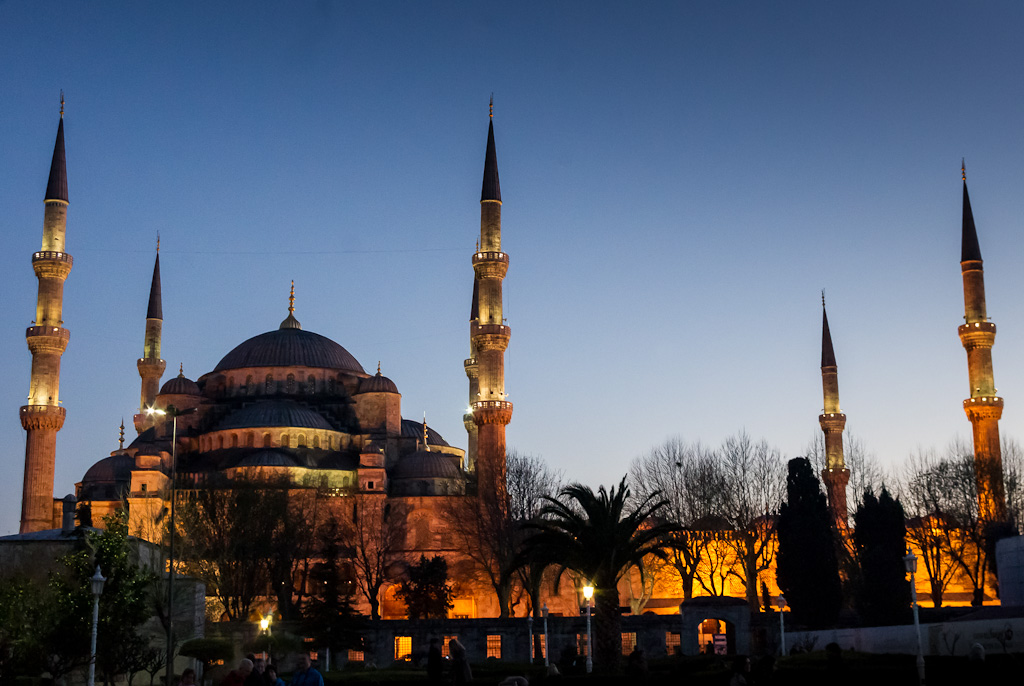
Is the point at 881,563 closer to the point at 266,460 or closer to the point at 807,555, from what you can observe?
the point at 807,555

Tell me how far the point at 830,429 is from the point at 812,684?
42480 mm

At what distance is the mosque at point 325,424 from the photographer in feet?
163

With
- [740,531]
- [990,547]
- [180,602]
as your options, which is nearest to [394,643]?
[180,602]

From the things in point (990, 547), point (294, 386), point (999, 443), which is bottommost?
point (990, 547)

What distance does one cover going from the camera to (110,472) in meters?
55.8

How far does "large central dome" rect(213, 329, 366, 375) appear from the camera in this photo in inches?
2492

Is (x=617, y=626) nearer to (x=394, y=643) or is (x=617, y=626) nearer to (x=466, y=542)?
(x=394, y=643)

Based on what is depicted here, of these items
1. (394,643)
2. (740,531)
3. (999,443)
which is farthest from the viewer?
(999,443)

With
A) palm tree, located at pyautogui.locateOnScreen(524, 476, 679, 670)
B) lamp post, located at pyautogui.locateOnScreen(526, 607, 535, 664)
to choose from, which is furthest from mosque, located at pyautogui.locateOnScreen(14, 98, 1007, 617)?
palm tree, located at pyautogui.locateOnScreen(524, 476, 679, 670)

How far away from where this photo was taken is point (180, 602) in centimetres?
3244

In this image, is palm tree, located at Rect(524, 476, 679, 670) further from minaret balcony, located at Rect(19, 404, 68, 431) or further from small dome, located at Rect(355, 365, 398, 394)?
small dome, located at Rect(355, 365, 398, 394)

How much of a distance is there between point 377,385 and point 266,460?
366 inches

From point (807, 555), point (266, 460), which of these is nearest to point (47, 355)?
point (266, 460)

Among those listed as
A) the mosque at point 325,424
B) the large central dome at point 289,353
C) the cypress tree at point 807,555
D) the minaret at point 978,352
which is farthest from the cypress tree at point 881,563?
the large central dome at point 289,353
